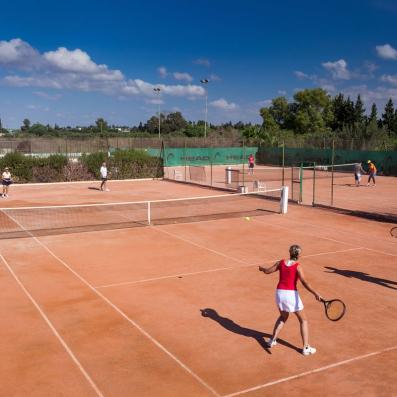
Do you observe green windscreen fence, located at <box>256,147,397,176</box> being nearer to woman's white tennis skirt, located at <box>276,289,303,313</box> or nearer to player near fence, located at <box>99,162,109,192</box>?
player near fence, located at <box>99,162,109,192</box>

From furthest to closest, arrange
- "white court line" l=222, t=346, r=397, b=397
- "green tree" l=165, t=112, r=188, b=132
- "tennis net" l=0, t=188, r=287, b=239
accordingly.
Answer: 1. "green tree" l=165, t=112, r=188, b=132
2. "tennis net" l=0, t=188, r=287, b=239
3. "white court line" l=222, t=346, r=397, b=397

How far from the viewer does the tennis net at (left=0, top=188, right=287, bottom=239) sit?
18.6m

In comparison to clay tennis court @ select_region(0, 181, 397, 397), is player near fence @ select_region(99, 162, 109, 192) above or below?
above

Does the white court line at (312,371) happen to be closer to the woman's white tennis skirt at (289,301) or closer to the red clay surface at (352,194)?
the woman's white tennis skirt at (289,301)

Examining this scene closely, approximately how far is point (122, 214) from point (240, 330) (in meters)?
13.8

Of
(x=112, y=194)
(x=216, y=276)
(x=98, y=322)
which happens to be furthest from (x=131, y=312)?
(x=112, y=194)

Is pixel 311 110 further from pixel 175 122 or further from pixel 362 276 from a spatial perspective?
pixel 362 276

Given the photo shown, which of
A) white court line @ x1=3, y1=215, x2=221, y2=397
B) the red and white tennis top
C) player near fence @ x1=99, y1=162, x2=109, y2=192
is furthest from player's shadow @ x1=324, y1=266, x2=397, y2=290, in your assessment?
player near fence @ x1=99, y1=162, x2=109, y2=192

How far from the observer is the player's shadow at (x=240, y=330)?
8266mm

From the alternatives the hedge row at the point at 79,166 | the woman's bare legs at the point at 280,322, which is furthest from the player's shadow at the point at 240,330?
the hedge row at the point at 79,166

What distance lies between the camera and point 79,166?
38.7m

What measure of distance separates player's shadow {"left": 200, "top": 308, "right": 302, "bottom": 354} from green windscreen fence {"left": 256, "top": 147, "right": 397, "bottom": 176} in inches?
1459

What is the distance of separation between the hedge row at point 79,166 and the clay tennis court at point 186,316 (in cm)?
2121

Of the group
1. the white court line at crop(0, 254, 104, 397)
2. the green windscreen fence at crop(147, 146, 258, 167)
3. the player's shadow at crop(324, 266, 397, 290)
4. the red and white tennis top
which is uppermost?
the green windscreen fence at crop(147, 146, 258, 167)
